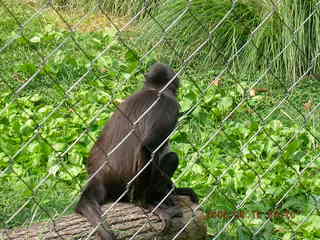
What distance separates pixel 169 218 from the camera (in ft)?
10.7

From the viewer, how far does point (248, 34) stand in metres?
6.46

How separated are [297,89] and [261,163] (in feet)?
5.69

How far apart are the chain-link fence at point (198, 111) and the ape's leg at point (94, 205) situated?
74mm

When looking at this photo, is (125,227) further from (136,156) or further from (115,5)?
(115,5)

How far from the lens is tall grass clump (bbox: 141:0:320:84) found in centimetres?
611

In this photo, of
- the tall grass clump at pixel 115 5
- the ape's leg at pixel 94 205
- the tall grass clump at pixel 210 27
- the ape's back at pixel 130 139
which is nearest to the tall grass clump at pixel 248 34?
the tall grass clump at pixel 210 27

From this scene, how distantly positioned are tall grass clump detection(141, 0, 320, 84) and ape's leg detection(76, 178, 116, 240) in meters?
2.75

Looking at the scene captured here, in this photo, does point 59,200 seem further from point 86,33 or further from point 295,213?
point 86,33

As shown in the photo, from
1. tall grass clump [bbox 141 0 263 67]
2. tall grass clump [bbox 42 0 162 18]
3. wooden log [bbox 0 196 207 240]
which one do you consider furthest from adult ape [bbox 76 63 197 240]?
tall grass clump [bbox 42 0 162 18]

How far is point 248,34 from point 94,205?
3.63 meters

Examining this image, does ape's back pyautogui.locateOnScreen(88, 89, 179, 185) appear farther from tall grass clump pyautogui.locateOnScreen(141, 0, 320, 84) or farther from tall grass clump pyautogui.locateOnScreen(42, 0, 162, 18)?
tall grass clump pyautogui.locateOnScreen(42, 0, 162, 18)

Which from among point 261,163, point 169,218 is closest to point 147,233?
point 169,218

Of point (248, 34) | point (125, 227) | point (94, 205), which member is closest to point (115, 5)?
point (248, 34)

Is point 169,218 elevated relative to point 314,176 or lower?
elevated
